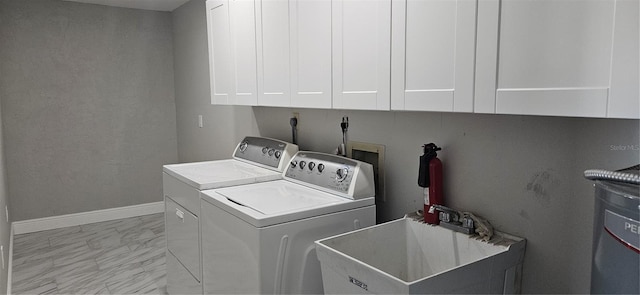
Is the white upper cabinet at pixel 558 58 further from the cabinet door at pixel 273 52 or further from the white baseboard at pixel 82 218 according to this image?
the white baseboard at pixel 82 218

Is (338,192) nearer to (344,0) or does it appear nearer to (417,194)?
(417,194)

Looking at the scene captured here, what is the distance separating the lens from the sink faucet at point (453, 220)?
66.0 inches

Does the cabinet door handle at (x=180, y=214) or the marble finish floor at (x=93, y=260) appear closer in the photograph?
the cabinet door handle at (x=180, y=214)

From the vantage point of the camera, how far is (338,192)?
6.62ft

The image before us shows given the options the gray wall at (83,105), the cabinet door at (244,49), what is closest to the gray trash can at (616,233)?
the cabinet door at (244,49)

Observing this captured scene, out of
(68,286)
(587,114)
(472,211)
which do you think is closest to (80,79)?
(68,286)

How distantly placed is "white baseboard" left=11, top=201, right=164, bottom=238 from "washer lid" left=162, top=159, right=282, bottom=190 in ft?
7.87

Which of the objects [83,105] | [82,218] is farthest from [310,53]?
[82,218]

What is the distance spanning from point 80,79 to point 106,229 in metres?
1.52

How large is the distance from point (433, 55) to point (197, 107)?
3.30 meters

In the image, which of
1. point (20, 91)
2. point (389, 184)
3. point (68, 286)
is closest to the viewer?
point (389, 184)

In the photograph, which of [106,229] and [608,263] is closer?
[608,263]

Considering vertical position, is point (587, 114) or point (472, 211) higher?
point (587, 114)

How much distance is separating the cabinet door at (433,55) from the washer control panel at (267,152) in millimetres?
1094
